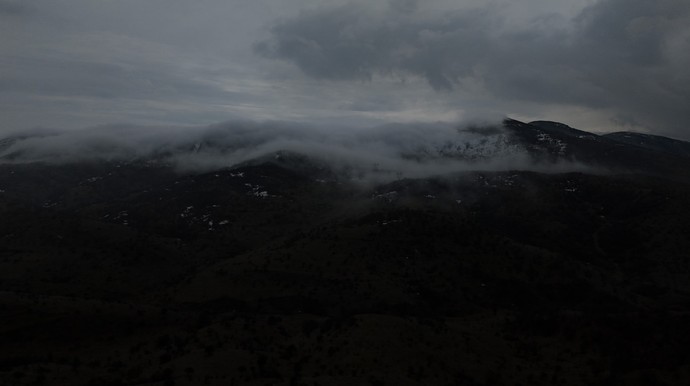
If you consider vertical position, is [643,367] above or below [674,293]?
above

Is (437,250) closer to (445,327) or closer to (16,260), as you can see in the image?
(445,327)

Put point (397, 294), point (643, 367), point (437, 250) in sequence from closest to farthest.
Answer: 1. point (643, 367)
2. point (397, 294)
3. point (437, 250)

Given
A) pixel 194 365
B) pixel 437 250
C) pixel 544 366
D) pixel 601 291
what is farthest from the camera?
pixel 437 250

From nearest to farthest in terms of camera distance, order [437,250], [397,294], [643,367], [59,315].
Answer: [643,367] → [59,315] → [397,294] → [437,250]

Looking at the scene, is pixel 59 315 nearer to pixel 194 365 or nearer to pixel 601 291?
pixel 194 365

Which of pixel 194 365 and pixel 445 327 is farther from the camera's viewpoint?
pixel 445 327

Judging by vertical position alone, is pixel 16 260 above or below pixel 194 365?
below

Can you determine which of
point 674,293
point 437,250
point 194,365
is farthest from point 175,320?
point 674,293

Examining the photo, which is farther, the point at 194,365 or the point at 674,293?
the point at 674,293

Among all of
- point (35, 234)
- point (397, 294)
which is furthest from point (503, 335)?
point (35, 234)
